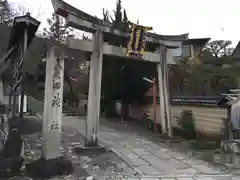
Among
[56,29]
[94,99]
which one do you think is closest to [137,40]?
[94,99]

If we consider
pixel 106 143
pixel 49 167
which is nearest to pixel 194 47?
pixel 106 143

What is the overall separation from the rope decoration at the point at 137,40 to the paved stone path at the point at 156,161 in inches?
138

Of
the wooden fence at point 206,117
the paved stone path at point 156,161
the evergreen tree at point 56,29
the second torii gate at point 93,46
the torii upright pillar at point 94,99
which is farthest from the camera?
the evergreen tree at point 56,29

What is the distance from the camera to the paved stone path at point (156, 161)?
703 cm

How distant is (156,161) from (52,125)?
3.22m

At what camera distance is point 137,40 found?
1130cm

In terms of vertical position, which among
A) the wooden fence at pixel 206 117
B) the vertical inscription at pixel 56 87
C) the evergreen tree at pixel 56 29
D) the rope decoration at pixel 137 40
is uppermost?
the evergreen tree at pixel 56 29

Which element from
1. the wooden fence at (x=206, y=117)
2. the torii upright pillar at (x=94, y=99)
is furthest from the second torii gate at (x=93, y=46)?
the wooden fence at (x=206, y=117)

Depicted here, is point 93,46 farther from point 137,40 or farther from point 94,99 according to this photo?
point 137,40

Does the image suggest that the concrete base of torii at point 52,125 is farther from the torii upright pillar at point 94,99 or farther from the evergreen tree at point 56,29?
the evergreen tree at point 56,29

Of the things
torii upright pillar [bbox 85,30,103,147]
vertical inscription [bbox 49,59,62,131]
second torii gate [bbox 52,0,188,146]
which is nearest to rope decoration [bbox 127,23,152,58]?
second torii gate [bbox 52,0,188,146]

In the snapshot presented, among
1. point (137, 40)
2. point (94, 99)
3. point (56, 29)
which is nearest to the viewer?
point (94, 99)

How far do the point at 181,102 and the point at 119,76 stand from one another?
13.0 ft

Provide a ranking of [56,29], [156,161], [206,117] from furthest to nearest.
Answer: [56,29], [206,117], [156,161]
